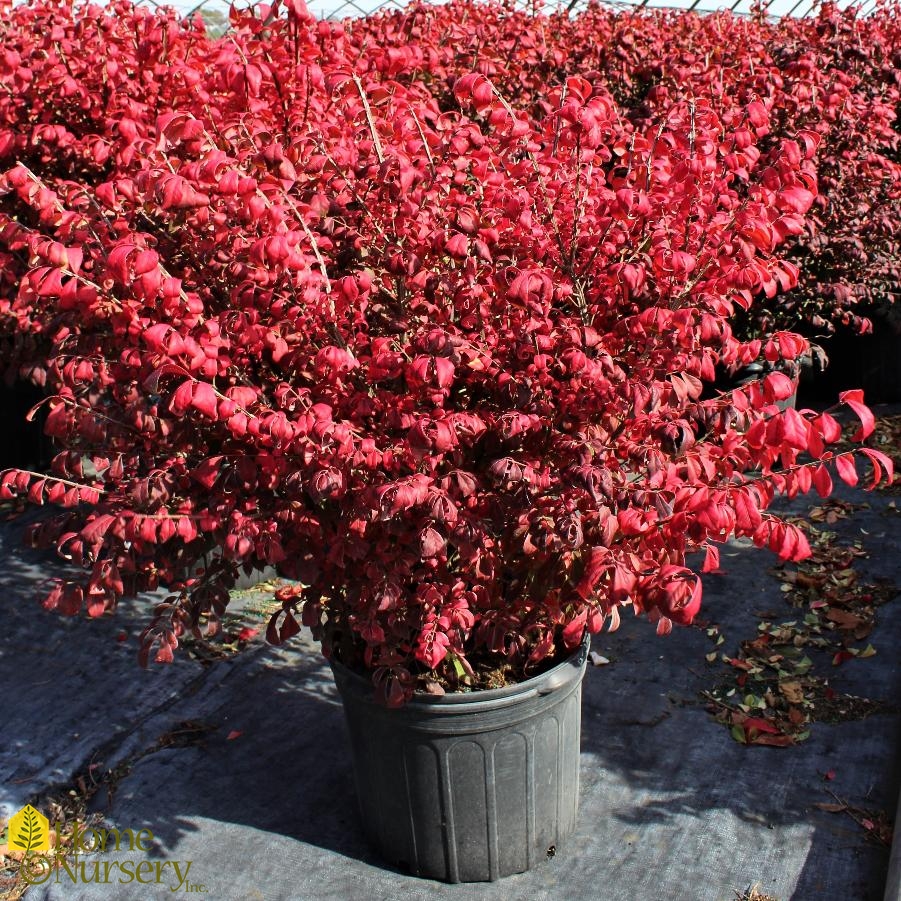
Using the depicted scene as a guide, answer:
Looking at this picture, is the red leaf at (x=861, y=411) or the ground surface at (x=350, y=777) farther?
the ground surface at (x=350, y=777)

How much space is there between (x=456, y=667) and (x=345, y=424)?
2.86 ft

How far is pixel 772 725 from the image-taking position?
3.18 m

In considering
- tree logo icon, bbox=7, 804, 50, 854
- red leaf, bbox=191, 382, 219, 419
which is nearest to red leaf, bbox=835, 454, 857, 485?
red leaf, bbox=191, 382, 219, 419

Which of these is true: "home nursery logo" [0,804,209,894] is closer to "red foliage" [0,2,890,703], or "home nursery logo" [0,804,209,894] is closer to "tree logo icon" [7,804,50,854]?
"tree logo icon" [7,804,50,854]

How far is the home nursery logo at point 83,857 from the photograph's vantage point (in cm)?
267

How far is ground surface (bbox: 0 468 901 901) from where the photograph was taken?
2.62m

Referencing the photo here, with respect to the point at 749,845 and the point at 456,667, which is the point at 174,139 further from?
the point at 749,845

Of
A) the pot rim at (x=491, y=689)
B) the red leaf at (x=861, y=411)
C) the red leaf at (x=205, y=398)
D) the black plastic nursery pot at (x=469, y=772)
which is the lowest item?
the black plastic nursery pot at (x=469, y=772)

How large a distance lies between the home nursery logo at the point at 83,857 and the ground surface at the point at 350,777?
0.09 ft

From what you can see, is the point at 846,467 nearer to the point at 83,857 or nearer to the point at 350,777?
the point at 350,777

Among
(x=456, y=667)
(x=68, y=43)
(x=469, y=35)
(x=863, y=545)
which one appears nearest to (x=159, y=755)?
(x=456, y=667)

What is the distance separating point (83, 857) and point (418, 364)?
6.53 ft

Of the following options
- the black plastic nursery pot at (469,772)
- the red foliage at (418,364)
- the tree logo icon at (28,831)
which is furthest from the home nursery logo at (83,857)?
the red foliage at (418,364)

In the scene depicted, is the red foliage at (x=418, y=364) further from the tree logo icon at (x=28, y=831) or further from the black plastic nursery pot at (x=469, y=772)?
the tree logo icon at (x=28, y=831)
